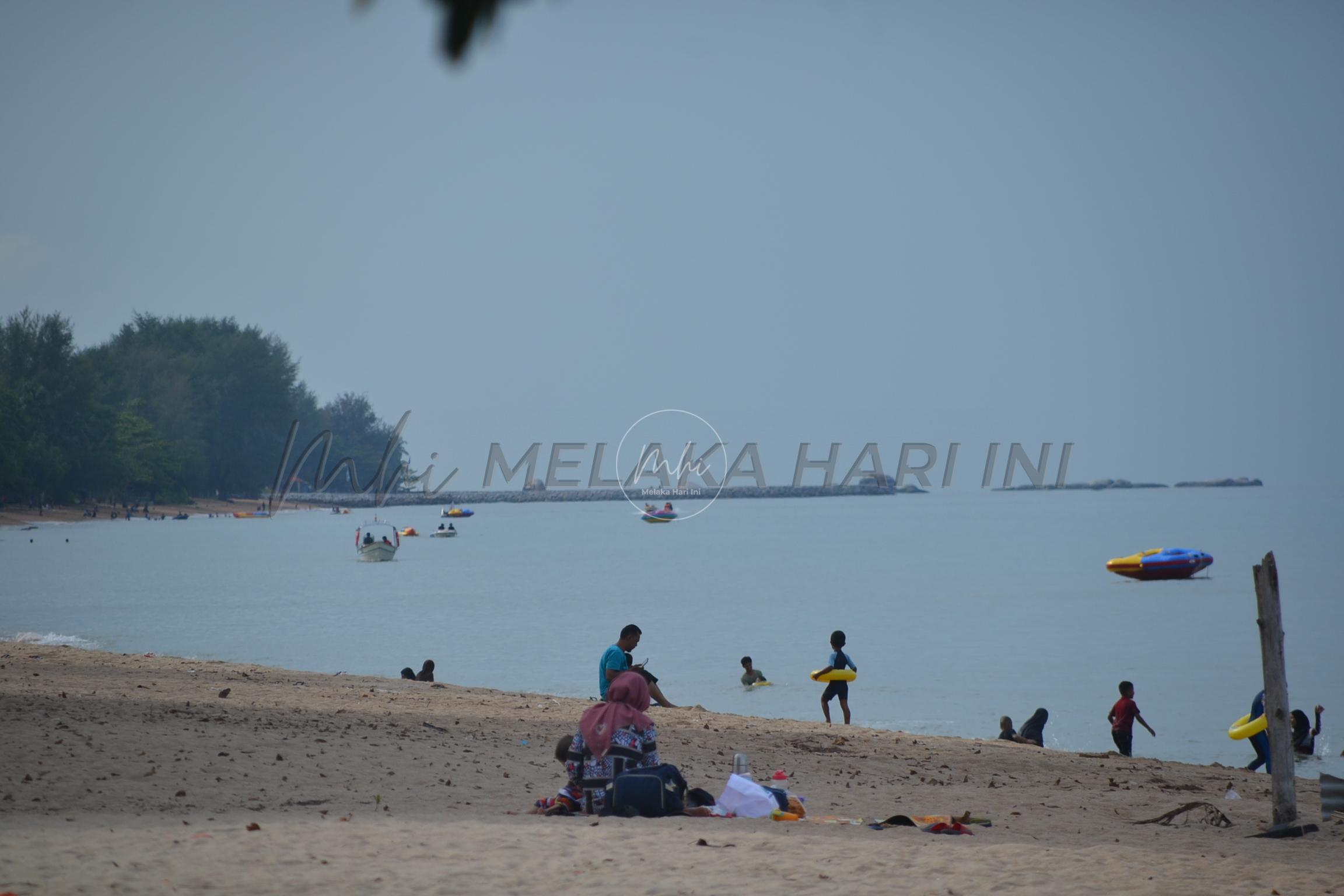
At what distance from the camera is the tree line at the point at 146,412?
106m

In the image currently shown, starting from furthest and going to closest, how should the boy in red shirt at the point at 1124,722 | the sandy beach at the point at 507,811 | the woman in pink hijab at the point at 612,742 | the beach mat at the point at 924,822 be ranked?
the boy in red shirt at the point at 1124,722, the beach mat at the point at 924,822, the woman in pink hijab at the point at 612,742, the sandy beach at the point at 507,811

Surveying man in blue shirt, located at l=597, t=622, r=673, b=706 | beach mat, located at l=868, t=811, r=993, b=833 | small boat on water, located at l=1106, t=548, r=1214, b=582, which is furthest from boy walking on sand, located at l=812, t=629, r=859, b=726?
small boat on water, located at l=1106, t=548, r=1214, b=582

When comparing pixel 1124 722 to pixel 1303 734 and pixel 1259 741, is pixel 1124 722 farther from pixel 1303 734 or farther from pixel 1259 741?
pixel 1303 734

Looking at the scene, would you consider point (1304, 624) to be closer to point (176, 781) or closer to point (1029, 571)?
point (1029, 571)

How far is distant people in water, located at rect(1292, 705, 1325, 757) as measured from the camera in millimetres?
17688

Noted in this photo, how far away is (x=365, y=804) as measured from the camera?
34.1 ft

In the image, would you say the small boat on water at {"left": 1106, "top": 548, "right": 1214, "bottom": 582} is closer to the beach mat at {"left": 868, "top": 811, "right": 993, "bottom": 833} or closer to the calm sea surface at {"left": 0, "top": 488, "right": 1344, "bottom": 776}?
the calm sea surface at {"left": 0, "top": 488, "right": 1344, "bottom": 776}

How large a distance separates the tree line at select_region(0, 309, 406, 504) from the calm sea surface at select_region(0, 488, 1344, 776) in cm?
1038

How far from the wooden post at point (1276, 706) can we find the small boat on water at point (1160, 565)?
5474 cm

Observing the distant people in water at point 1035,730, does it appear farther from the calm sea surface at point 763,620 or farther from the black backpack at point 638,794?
the black backpack at point 638,794

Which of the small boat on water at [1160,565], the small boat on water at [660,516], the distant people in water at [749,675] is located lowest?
the distant people in water at [749,675]

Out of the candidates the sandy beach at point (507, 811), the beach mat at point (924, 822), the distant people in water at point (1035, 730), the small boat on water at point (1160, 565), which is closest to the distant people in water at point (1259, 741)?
the sandy beach at point (507, 811)

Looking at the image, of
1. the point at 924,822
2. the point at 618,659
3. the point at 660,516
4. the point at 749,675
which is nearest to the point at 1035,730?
the point at 749,675

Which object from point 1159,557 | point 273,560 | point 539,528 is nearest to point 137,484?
point 539,528
